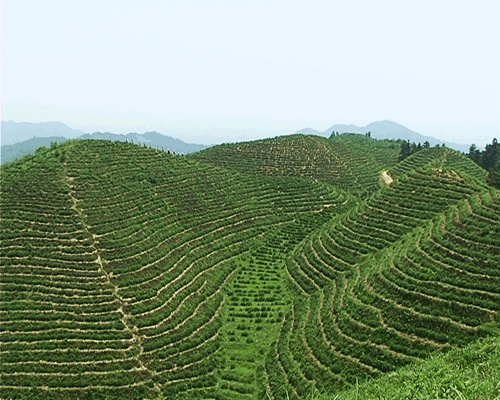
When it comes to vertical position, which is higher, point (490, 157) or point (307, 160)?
point (490, 157)

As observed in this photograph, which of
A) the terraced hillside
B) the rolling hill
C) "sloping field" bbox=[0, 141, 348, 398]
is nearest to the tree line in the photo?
the terraced hillside

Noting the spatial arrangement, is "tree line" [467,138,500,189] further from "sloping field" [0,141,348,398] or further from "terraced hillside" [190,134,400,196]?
"sloping field" [0,141,348,398]

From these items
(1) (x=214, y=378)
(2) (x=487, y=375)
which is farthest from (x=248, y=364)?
(2) (x=487, y=375)

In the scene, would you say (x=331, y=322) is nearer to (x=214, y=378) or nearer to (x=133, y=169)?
(x=214, y=378)

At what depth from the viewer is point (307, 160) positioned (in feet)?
206

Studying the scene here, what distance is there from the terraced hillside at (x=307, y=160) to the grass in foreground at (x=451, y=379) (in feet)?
128

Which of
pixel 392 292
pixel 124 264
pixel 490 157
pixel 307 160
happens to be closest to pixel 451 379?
pixel 392 292

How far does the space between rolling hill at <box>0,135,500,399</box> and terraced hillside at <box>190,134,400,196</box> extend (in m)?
14.7

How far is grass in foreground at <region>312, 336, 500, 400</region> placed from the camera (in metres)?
9.59

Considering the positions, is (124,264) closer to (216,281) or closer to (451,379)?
(216,281)

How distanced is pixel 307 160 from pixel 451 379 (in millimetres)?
52366

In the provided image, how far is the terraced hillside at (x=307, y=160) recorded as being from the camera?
57.8 metres

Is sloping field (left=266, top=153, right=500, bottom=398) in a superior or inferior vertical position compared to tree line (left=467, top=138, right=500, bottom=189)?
inferior

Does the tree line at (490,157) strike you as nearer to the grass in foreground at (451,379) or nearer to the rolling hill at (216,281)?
the rolling hill at (216,281)
